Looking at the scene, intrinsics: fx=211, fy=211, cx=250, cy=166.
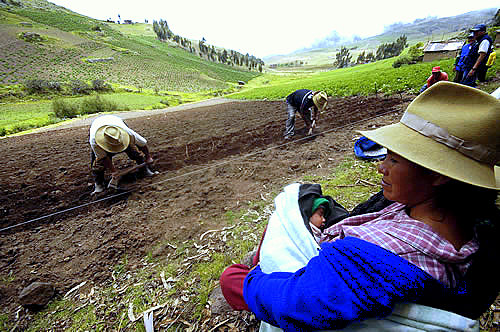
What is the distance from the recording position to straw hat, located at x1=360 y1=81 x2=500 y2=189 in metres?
0.83

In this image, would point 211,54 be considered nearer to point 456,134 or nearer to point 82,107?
point 82,107

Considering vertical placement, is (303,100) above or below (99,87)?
below

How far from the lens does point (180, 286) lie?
2271mm

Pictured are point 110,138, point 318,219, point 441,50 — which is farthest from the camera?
point 441,50

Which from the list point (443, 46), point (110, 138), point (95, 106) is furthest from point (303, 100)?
point (443, 46)

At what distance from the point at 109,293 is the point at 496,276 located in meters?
3.13

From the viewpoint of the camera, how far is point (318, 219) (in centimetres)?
159

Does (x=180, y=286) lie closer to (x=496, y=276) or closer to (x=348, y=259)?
(x=348, y=259)

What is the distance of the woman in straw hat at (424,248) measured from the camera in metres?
0.74

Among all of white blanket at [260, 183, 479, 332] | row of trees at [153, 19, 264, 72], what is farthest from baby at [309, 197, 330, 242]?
row of trees at [153, 19, 264, 72]

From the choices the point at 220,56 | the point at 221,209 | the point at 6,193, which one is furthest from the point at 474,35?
the point at 220,56

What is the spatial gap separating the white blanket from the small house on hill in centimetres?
2885

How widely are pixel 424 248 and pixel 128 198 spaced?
4632 mm

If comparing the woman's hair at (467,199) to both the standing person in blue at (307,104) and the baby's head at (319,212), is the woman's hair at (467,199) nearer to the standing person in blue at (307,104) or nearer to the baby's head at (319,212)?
the baby's head at (319,212)
